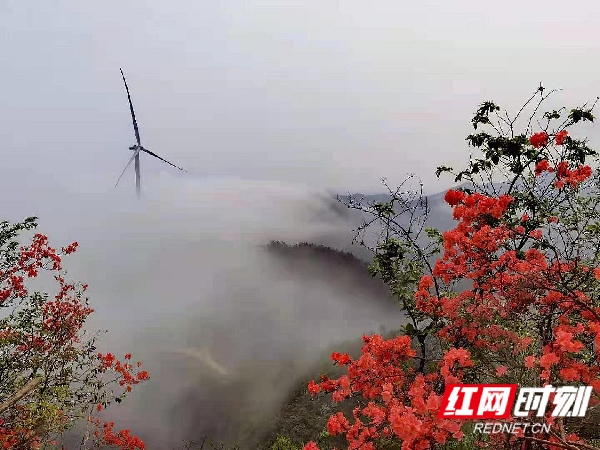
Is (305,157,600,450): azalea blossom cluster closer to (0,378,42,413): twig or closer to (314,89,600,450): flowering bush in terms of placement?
(314,89,600,450): flowering bush

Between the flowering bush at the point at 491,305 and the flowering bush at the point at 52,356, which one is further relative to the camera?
the flowering bush at the point at 52,356

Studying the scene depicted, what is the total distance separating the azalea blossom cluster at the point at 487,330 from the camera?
15.2ft

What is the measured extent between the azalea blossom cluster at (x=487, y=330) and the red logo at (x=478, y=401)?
0.14m

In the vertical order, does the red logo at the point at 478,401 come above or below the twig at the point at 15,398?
above

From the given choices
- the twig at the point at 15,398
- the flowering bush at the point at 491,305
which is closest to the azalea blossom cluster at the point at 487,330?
the flowering bush at the point at 491,305

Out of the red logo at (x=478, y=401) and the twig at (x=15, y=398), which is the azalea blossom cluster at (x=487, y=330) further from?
the twig at (x=15, y=398)

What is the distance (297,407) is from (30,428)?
2080 cm

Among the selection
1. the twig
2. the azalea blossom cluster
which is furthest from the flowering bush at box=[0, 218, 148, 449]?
the azalea blossom cluster

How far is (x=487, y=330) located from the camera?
233 inches

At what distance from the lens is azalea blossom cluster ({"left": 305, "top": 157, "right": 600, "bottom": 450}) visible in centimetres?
464

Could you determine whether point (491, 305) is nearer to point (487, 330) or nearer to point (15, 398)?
point (487, 330)

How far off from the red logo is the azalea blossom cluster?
14cm

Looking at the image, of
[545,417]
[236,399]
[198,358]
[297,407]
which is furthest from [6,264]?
[198,358]

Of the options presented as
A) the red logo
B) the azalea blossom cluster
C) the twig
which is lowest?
the twig
